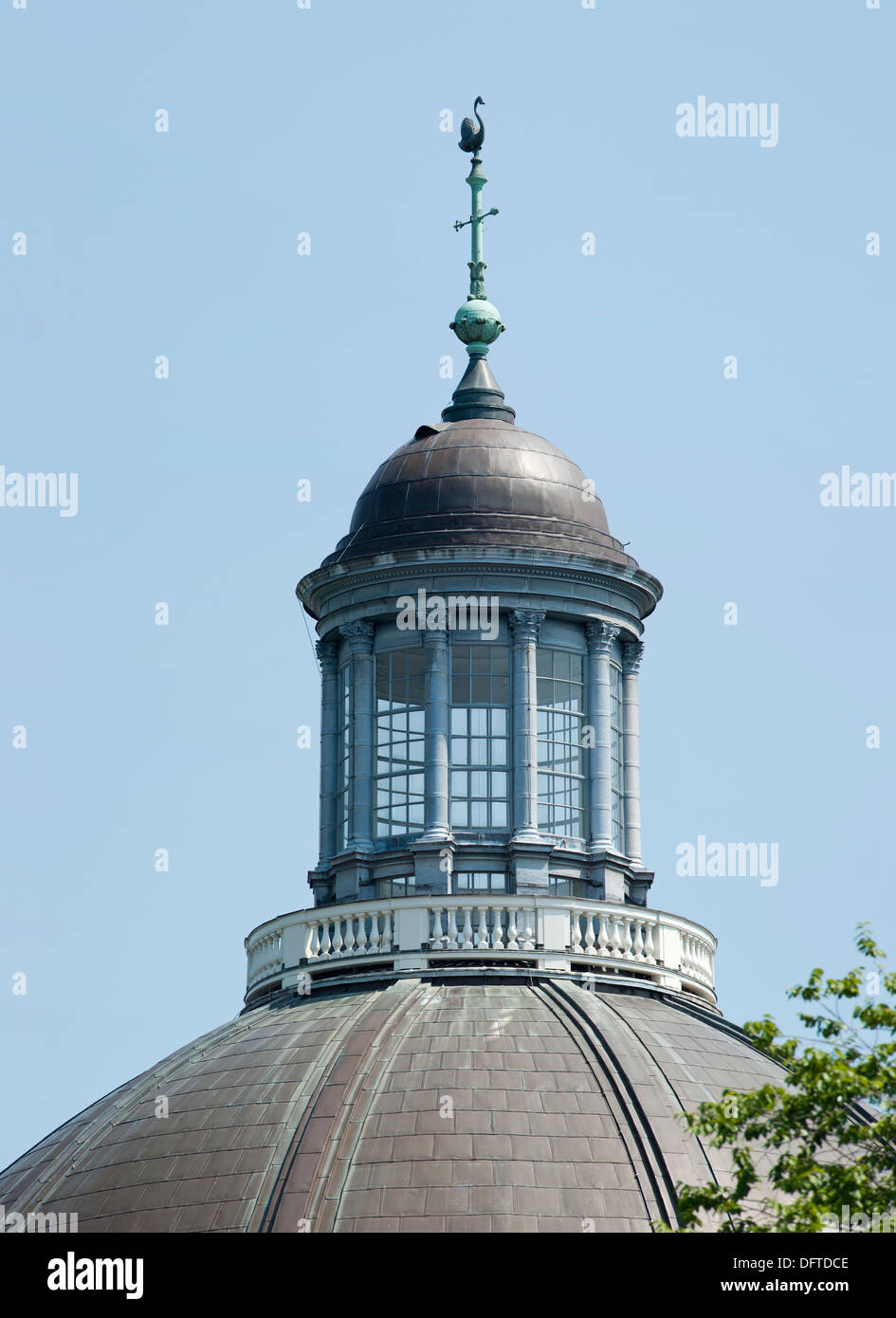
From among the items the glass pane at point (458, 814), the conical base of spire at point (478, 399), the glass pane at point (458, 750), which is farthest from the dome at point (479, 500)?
the glass pane at point (458, 814)

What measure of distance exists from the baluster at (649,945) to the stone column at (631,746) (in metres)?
2.49

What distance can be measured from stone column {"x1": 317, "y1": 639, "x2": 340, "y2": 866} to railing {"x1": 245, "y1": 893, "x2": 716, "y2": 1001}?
10.2ft

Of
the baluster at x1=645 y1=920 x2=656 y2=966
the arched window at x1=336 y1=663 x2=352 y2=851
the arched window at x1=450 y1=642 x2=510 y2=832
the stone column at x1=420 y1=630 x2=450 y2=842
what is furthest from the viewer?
the arched window at x1=336 y1=663 x2=352 y2=851

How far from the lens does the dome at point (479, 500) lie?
174ft

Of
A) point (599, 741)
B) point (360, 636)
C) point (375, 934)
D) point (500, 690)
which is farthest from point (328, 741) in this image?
point (375, 934)

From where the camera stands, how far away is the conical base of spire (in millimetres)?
55719

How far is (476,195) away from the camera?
5641cm

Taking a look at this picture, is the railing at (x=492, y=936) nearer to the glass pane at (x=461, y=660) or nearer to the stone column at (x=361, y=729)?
the stone column at (x=361, y=729)

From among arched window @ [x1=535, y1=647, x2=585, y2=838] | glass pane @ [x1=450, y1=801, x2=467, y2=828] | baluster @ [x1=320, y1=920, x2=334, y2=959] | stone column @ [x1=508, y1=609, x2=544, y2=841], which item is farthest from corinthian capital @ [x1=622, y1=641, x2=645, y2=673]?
baluster @ [x1=320, y1=920, x2=334, y2=959]

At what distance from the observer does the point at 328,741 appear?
5447cm

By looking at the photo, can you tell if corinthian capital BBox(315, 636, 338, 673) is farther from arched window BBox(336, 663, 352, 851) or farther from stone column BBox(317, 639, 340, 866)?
arched window BBox(336, 663, 352, 851)

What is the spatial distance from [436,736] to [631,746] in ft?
13.7

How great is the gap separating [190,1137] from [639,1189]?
7.00m
